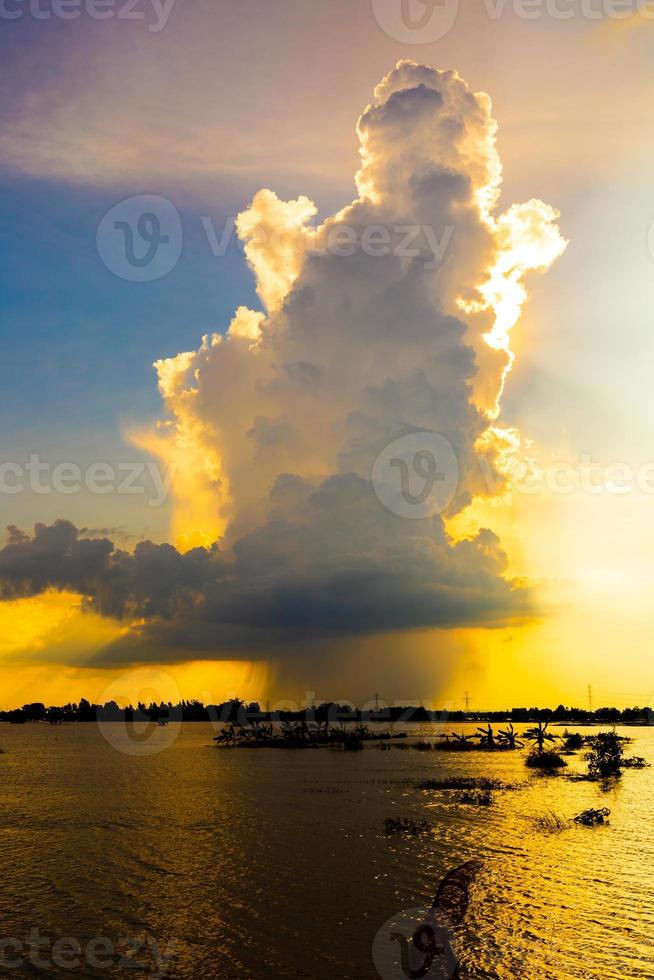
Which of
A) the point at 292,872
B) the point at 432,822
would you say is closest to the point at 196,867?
the point at 292,872

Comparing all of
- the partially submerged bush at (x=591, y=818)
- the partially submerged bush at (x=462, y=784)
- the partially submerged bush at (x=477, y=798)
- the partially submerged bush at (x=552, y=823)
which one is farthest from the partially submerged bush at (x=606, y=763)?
the partially submerged bush at (x=552, y=823)

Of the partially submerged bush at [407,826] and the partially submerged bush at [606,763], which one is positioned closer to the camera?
the partially submerged bush at [407,826]

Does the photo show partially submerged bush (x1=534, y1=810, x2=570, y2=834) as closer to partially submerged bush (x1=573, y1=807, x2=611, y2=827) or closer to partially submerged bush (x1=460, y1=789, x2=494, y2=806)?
partially submerged bush (x1=573, y1=807, x2=611, y2=827)

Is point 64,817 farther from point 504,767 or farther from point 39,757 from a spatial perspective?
point 39,757

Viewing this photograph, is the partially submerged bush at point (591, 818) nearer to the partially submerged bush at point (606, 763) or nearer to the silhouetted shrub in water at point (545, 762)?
the partially submerged bush at point (606, 763)

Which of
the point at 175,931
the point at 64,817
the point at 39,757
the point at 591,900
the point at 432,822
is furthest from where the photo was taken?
the point at 39,757

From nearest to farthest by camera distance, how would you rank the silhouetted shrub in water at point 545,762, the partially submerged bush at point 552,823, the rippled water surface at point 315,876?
the rippled water surface at point 315,876 → the partially submerged bush at point 552,823 → the silhouetted shrub in water at point 545,762

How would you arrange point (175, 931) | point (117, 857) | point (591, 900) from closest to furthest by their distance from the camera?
point (175, 931)
point (591, 900)
point (117, 857)

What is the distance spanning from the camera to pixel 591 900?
31656 millimetres

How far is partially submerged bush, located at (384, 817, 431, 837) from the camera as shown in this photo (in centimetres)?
4684

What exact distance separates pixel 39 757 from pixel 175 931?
119 m

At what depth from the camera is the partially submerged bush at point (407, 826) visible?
46.8m

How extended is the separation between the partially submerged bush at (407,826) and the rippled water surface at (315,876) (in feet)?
2.57

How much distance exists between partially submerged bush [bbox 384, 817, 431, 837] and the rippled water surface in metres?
0.78
